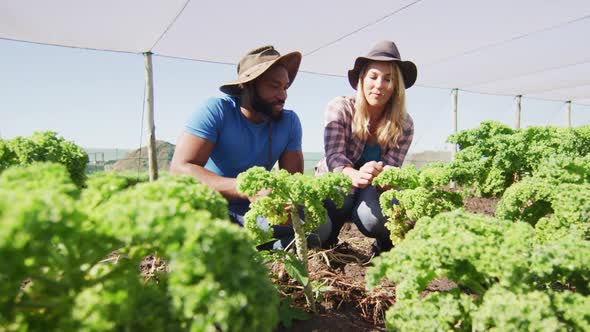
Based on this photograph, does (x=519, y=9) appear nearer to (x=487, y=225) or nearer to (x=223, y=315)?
(x=487, y=225)

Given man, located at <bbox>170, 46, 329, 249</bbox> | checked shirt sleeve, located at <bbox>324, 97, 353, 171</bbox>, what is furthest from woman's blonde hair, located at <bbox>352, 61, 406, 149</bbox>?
man, located at <bbox>170, 46, 329, 249</bbox>

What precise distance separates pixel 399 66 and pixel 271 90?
1.67 m

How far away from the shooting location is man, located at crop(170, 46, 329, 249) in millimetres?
3768

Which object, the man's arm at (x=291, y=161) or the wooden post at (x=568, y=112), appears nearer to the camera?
the man's arm at (x=291, y=161)

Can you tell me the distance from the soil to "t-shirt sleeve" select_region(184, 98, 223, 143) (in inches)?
57.2

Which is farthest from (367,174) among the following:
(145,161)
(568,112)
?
(568,112)

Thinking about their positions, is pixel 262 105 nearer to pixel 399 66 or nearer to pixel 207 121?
pixel 207 121

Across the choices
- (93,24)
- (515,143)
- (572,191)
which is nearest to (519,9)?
(515,143)

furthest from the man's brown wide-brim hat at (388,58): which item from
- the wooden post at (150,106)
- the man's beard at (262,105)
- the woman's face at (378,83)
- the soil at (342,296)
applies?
the wooden post at (150,106)

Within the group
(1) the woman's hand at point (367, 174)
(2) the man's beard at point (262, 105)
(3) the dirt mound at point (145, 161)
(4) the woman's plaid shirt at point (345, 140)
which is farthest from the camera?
(3) the dirt mound at point (145, 161)

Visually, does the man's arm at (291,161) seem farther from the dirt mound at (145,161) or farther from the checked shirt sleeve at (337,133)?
the dirt mound at (145,161)

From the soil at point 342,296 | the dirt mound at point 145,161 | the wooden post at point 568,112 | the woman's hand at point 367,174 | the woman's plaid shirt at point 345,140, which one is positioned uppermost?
the wooden post at point 568,112

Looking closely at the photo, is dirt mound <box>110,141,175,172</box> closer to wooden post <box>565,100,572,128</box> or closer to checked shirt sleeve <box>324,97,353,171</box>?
checked shirt sleeve <box>324,97,353,171</box>

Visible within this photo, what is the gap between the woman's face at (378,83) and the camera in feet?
14.3
